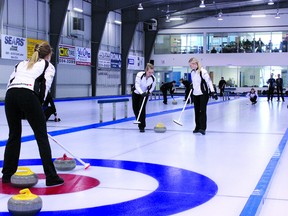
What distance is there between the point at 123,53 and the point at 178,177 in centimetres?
3275

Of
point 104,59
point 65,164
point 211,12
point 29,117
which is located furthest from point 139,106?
point 211,12

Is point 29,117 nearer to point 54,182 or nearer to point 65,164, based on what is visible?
point 54,182

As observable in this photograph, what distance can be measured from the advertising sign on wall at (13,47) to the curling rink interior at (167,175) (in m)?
15.8

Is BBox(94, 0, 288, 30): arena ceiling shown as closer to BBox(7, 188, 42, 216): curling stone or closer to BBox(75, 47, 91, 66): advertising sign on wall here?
BBox(75, 47, 91, 66): advertising sign on wall

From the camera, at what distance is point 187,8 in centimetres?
3556

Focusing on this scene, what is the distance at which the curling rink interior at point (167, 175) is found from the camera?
405 cm

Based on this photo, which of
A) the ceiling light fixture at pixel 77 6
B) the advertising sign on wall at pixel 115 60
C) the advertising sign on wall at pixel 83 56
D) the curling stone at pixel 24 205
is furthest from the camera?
the advertising sign on wall at pixel 115 60

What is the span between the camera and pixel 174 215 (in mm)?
3801

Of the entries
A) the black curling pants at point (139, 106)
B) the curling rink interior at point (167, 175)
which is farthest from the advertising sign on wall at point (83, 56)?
the curling rink interior at point (167, 175)

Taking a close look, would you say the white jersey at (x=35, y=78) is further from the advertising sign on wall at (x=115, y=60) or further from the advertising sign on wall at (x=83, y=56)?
the advertising sign on wall at (x=115, y=60)

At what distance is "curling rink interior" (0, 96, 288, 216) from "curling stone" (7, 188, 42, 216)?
0.23 m

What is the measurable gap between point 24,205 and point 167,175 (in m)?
2.25

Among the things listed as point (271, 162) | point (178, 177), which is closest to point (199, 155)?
point (271, 162)

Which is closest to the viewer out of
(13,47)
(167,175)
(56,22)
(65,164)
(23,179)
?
(23,179)
